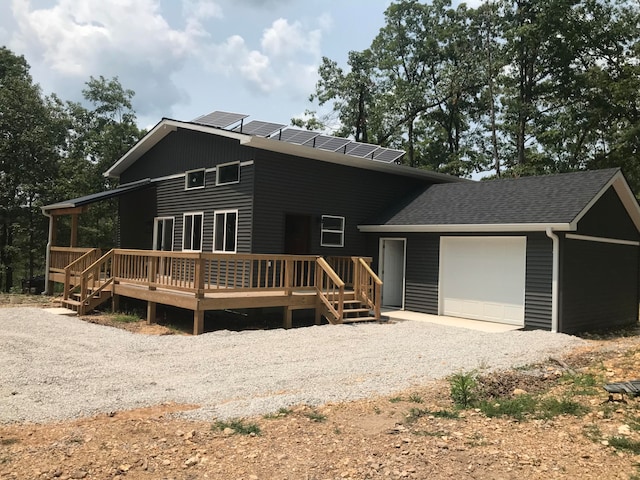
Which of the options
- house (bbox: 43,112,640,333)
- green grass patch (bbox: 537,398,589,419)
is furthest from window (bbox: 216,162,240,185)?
green grass patch (bbox: 537,398,589,419)

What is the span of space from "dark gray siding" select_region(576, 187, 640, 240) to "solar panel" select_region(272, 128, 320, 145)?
24.4 feet

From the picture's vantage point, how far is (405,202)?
51.8 ft

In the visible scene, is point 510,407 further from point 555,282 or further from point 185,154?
point 185,154

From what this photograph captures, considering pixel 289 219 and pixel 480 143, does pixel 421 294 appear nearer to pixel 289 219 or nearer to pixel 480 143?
pixel 289 219

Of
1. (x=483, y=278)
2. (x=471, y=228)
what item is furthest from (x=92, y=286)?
(x=483, y=278)

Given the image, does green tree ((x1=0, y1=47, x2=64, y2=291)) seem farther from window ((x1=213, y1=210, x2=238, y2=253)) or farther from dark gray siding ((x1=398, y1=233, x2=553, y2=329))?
dark gray siding ((x1=398, y1=233, x2=553, y2=329))

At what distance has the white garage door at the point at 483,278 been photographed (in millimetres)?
12078

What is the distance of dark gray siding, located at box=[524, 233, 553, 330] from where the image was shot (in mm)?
11406

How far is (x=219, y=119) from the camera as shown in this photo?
580 inches

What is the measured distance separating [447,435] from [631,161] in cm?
Result: 2358

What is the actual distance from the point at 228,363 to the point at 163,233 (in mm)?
9898

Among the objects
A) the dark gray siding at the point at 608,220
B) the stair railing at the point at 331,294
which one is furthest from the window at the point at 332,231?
the dark gray siding at the point at 608,220

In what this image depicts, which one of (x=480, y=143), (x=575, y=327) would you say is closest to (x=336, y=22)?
(x=575, y=327)

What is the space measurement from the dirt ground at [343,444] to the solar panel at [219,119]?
396 inches
